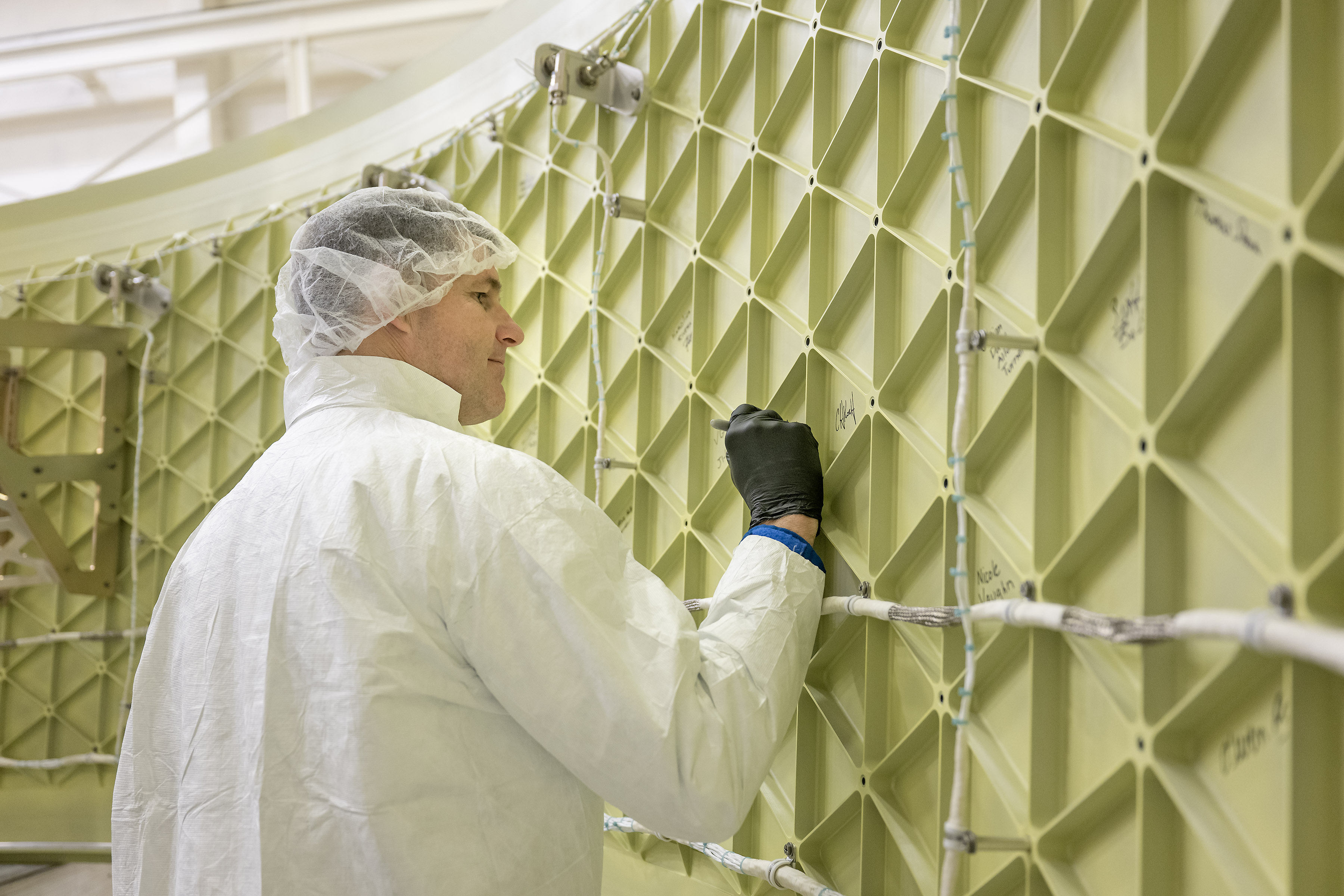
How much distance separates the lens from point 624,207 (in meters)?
1.51

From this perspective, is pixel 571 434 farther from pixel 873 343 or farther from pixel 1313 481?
pixel 1313 481

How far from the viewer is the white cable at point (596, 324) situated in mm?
1574

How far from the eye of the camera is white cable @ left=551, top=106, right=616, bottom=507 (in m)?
1.57

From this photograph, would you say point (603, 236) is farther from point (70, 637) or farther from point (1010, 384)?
point (70, 637)

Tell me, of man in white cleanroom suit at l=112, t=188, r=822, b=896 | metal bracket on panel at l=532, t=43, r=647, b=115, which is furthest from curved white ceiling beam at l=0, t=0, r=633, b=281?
man in white cleanroom suit at l=112, t=188, r=822, b=896

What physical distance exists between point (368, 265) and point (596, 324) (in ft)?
1.70

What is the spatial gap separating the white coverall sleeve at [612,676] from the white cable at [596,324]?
553mm

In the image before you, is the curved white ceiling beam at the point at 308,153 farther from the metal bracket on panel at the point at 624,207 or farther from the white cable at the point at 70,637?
the white cable at the point at 70,637

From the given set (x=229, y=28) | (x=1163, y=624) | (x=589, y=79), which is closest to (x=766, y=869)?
(x=1163, y=624)

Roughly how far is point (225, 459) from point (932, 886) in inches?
78.4

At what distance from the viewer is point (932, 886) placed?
102cm

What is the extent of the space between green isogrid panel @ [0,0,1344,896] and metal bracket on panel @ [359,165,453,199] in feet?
1.10

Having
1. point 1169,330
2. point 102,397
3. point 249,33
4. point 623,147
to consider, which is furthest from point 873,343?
point 249,33

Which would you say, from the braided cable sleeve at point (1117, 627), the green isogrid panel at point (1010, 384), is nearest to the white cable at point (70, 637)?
the green isogrid panel at point (1010, 384)
